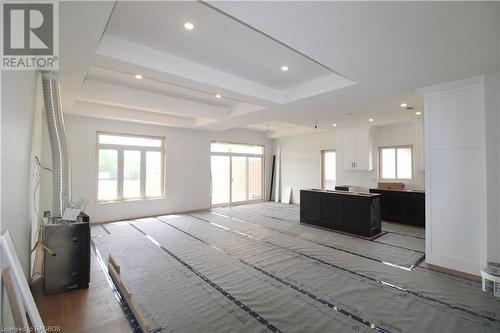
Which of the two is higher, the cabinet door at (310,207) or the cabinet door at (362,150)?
the cabinet door at (362,150)

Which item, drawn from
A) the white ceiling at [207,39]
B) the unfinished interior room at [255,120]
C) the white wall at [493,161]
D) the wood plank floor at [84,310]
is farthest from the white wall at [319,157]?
the wood plank floor at [84,310]

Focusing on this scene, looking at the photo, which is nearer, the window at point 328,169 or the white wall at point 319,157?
the white wall at point 319,157

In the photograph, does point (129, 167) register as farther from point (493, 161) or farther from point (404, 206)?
point (404, 206)

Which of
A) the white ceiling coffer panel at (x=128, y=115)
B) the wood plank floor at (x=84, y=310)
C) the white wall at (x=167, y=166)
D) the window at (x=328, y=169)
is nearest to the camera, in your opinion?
the wood plank floor at (x=84, y=310)

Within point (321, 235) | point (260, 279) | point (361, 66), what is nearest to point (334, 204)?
point (321, 235)

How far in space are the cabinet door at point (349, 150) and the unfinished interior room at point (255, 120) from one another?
4.47 ft

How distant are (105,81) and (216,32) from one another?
294cm

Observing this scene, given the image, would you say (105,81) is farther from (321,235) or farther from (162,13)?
(321,235)

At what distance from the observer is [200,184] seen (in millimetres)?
8062

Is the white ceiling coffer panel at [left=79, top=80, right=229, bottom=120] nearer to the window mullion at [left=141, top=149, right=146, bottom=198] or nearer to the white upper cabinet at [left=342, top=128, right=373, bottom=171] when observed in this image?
the window mullion at [left=141, top=149, right=146, bottom=198]

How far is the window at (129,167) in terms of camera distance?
20.7ft

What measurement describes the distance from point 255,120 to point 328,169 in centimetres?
398
